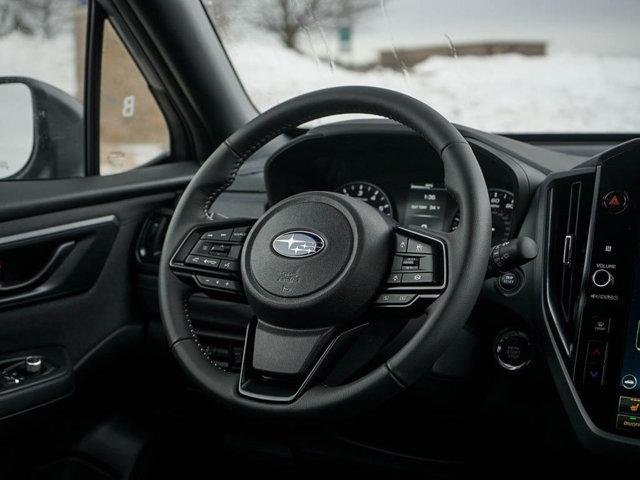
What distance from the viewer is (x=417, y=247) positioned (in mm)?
1234

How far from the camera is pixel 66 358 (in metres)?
1.91

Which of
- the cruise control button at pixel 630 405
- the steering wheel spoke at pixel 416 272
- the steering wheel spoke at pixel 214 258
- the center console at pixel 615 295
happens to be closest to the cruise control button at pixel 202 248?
the steering wheel spoke at pixel 214 258

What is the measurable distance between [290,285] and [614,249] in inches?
23.0

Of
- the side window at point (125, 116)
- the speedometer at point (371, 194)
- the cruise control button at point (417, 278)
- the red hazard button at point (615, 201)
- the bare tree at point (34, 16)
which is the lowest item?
the cruise control button at point (417, 278)

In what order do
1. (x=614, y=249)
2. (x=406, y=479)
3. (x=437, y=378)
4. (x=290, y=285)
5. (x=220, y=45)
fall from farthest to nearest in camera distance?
(x=220, y=45) → (x=406, y=479) → (x=437, y=378) → (x=614, y=249) → (x=290, y=285)

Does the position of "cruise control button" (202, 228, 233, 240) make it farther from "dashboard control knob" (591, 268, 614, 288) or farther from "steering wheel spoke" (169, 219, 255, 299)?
"dashboard control knob" (591, 268, 614, 288)

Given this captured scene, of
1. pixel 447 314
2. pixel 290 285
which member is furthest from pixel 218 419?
pixel 447 314

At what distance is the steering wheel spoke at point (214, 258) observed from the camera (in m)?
1.36

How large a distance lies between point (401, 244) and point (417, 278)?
0.08 m

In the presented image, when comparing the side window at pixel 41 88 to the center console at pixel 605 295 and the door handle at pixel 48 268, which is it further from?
the center console at pixel 605 295

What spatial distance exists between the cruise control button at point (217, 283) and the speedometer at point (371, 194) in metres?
0.57

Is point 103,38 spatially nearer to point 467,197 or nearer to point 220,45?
point 220,45

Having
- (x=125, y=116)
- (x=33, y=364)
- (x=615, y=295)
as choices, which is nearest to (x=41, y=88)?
(x=125, y=116)

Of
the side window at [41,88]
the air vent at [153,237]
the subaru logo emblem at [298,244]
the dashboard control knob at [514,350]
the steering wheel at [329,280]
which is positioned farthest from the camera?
the air vent at [153,237]
